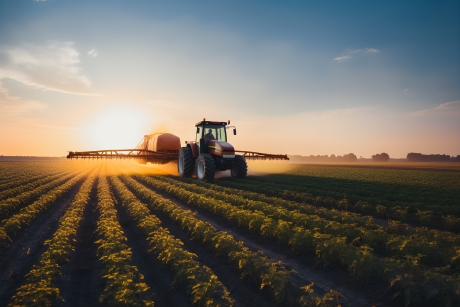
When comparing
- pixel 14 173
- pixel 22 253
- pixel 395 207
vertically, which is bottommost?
pixel 22 253

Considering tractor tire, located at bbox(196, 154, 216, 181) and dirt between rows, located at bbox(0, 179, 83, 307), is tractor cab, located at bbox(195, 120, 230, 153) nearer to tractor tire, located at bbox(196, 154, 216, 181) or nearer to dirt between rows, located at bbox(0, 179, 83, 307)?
tractor tire, located at bbox(196, 154, 216, 181)

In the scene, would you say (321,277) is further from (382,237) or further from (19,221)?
(19,221)

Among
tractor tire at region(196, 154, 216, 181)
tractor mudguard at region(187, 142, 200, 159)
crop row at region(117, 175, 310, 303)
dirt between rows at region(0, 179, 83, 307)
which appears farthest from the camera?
tractor mudguard at region(187, 142, 200, 159)

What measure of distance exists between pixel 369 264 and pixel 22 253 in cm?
869

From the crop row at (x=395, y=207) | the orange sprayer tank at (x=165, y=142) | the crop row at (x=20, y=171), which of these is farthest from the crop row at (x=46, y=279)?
the orange sprayer tank at (x=165, y=142)

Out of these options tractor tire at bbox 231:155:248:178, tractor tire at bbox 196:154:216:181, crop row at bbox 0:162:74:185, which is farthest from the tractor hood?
crop row at bbox 0:162:74:185

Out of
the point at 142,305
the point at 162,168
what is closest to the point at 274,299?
the point at 142,305

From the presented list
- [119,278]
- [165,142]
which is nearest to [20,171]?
[165,142]

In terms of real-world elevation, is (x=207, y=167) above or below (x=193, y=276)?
above

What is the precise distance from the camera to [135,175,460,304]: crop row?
16.5 feet

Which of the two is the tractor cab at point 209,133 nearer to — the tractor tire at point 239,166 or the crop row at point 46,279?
the tractor tire at point 239,166

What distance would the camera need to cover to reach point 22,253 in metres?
8.23

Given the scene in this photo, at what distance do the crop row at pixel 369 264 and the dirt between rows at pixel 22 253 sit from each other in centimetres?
600

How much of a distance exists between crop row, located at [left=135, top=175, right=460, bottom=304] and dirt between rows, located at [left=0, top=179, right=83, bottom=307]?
19.7 ft
